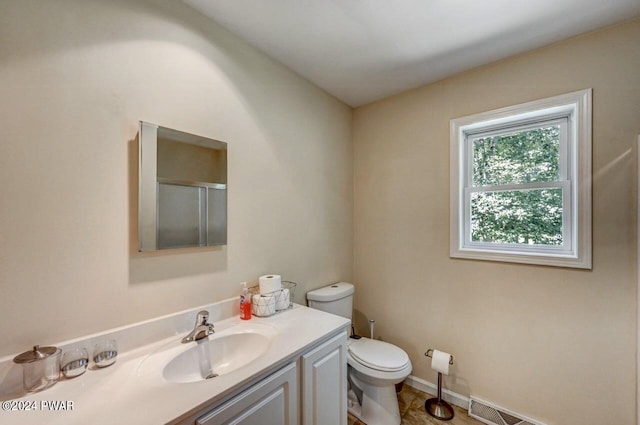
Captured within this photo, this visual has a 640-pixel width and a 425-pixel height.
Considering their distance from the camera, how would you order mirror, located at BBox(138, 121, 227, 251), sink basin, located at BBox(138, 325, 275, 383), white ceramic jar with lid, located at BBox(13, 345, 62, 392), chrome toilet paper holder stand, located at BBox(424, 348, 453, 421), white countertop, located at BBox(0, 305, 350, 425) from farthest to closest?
1. chrome toilet paper holder stand, located at BBox(424, 348, 453, 421)
2. mirror, located at BBox(138, 121, 227, 251)
3. sink basin, located at BBox(138, 325, 275, 383)
4. white ceramic jar with lid, located at BBox(13, 345, 62, 392)
5. white countertop, located at BBox(0, 305, 350, 425)

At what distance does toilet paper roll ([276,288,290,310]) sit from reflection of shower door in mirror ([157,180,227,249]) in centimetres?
→ 46

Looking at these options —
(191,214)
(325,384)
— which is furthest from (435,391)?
(191,214)

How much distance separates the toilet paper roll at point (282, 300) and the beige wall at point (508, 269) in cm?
101

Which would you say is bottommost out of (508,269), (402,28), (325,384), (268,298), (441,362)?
(441,362)

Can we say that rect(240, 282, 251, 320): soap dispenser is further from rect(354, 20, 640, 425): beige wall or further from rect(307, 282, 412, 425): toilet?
rect(354, 20, 640, 425): beige wall

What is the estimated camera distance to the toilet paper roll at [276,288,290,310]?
151cm

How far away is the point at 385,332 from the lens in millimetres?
2225

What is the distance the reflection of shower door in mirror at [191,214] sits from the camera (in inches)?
46.5

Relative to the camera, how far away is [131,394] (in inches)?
32.0

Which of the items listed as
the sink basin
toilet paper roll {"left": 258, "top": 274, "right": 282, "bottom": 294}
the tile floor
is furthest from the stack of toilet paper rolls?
the tile floor

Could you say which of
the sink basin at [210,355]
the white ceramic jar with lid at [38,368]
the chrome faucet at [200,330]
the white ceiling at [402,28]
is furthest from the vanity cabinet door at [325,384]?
the white ceiling at [402,28]

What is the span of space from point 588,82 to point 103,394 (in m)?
2.66

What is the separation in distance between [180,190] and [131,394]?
2.67 feet

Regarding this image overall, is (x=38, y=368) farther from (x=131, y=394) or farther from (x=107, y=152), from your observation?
(x=107, y=152)
